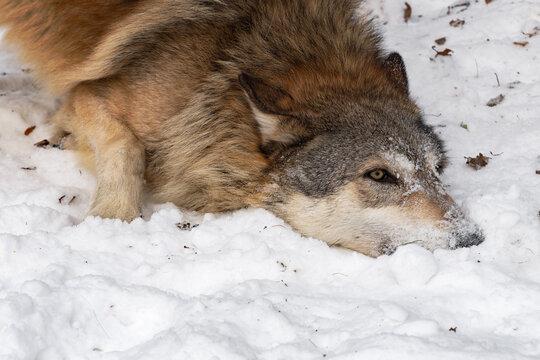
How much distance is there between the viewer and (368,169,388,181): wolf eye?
12.0 feet

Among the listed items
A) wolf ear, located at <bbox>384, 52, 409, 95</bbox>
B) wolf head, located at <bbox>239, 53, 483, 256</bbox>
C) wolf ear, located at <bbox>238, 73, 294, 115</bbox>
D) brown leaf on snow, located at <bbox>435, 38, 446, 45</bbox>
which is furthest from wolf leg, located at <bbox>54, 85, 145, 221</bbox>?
brown leaf on snow, located at <bbox>435, 38, 446, 45</bbox>

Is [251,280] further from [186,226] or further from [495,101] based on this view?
[495,101]

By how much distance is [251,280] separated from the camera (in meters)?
3.10

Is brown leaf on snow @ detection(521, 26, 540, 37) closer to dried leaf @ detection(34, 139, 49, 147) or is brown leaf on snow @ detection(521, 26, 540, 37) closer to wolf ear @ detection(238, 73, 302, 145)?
wolf ear @ detection(238, 73, 302, 145)

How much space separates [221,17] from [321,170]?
1.38 m

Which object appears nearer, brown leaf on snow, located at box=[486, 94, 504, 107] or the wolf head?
the wolf head

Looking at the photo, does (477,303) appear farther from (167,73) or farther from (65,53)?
(65,53)

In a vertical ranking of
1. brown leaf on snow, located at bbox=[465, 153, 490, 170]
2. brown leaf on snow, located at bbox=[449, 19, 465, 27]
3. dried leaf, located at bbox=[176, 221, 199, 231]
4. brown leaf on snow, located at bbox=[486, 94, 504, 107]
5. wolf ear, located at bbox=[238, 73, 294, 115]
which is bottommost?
brown leaf on snow, located at bbox=[486, 94, 504, 107]

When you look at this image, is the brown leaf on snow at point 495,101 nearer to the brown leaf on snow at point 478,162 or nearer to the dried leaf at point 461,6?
the brown leaf on snow at point 478,162

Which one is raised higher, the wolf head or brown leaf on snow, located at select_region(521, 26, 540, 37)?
the wolf head

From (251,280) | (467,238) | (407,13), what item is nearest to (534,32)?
(407,13)

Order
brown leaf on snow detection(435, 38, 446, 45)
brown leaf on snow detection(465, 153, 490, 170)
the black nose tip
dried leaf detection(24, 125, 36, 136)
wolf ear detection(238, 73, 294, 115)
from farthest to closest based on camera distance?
1. brown leaf on snow detection(435, 38, 446, 45)
2. dried leaf detection(24, 125, 36, 136)
3. brown leaf on snow detection(465, 153, 490, 170)
4. wolf ear detection(238, 73, 294, 115)
5. the black nose tip

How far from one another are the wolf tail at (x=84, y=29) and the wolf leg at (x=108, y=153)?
219 mm

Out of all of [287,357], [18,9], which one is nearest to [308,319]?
[287,357]
